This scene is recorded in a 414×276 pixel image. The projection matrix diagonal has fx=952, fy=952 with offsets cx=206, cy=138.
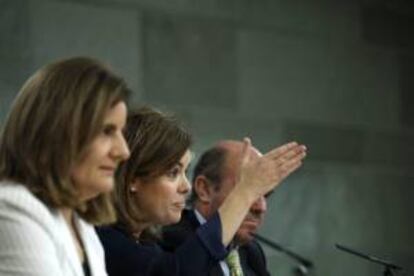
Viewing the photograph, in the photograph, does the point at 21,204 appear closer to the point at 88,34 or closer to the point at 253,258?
the point at 253,258

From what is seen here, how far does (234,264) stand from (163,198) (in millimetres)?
505

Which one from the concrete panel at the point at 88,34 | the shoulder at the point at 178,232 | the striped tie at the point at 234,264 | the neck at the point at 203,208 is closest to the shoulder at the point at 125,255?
the shoulder at the point at 178,232

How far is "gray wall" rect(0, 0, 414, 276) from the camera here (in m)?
4.10

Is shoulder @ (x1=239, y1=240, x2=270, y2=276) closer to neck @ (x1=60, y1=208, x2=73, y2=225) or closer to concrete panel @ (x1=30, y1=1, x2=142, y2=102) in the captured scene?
neck @ (x1=60, y1=208, x2=73, y2=225)

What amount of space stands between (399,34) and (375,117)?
532 mm

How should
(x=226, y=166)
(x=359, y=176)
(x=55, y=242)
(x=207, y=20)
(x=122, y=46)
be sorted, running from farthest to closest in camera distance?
(x=359, y=176) < (x=207, y=20) < (x=122, y=46) < (x=226, y=166) < (x=55, y=242)

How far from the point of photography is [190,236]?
224cm

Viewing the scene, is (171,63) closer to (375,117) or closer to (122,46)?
(122,46)

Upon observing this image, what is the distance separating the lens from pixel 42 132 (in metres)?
1.67

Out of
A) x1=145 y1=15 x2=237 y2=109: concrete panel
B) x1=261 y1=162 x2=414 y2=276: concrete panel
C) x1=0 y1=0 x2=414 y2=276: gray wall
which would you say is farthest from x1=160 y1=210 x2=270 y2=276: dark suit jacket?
x1=261 y1=162 x2=414 y2=276: concrete panel

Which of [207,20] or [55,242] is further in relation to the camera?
[207,20]

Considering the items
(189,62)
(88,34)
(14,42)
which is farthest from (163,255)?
(189,62)

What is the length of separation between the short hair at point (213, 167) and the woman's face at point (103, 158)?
112 centimetres

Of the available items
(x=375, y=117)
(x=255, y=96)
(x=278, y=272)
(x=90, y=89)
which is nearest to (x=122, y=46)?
(x=255, y=96)
